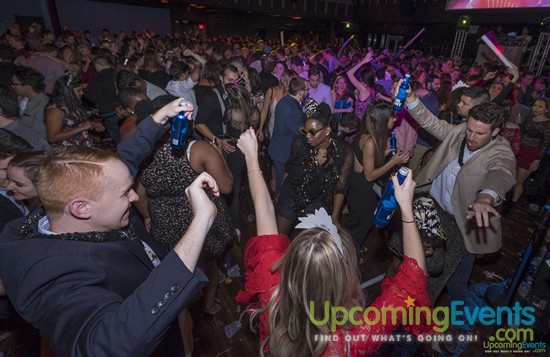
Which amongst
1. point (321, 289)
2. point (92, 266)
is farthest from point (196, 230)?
point (321, 289)

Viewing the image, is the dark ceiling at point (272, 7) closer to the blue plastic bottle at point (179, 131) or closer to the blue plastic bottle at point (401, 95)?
the blue plastic bottle at point (401, 95)

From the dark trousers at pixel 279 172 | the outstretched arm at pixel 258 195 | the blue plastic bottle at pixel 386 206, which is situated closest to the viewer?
the outstretched arm at pixel 258 195

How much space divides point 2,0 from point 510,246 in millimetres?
19661

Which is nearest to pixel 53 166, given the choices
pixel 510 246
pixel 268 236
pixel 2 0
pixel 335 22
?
pixel 268 236

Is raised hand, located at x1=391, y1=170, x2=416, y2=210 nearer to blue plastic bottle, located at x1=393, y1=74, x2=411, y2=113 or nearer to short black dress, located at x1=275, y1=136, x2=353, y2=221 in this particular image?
short black dress, located at x1=275, y1=136, x2=353, y2=221

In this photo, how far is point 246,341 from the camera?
2.69 metres

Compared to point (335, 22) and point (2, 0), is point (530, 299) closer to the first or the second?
point (2, 0)

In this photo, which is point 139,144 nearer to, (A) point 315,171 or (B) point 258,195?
(B) point 258,195

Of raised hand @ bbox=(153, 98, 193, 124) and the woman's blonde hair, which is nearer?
the woman's blonde hair

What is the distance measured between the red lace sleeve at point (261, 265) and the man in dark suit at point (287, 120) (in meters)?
2.35

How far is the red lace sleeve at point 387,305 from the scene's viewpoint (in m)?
1.24

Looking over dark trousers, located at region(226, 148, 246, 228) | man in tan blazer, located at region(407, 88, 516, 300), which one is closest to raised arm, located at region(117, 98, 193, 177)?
dark trousers, located at region(226, 148, 246, 228)

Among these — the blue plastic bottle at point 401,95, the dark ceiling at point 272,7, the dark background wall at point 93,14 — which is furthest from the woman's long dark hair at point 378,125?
the dark background wall at point 93,14

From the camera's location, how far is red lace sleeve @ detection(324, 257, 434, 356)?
1.24 meters
